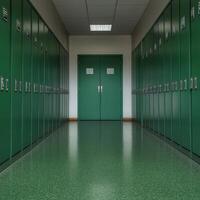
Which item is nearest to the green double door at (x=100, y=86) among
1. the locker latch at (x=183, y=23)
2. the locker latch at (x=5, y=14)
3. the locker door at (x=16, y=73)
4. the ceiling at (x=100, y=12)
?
the ceiling at (x=100, y=12)

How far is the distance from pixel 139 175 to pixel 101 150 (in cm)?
229

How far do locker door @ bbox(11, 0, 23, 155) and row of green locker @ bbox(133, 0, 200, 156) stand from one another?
266 cm

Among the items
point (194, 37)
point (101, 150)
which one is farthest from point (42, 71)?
point (194, 37)

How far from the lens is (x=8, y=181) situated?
4.18 meters

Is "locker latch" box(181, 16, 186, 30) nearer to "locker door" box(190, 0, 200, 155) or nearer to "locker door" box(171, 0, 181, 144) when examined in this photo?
"locker door" box(171, 0, 181, 144)

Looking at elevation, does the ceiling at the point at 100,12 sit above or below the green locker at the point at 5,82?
above

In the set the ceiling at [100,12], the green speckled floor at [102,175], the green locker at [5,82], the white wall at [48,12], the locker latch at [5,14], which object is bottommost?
the green speckled floor at [102,175]

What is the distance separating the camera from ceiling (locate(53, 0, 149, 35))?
1057 cm

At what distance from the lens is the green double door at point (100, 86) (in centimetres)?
1588

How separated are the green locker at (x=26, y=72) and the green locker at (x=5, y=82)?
107 cm

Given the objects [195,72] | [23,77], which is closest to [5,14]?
[23,77]

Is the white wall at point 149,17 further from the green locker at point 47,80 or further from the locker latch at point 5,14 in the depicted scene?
the locker latch at point 5,14

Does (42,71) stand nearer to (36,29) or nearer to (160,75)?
(36,29)

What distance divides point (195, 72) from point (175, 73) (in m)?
1.46
